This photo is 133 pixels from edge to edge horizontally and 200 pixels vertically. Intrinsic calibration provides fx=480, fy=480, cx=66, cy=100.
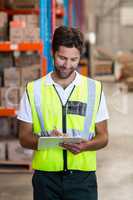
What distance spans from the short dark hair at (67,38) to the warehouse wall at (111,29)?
103 feet

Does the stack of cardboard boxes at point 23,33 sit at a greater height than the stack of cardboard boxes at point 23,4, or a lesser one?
lesser

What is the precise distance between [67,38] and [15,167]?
4063mm

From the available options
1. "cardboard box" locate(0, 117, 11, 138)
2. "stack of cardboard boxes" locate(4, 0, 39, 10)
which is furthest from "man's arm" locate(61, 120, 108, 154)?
"stack of cardboard boxes" locate(4, 0, 39, 10)

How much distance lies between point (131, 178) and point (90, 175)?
3.50 metres

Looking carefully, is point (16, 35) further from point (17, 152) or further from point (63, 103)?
point (63, 103)

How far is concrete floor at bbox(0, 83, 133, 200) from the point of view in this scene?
5.45m

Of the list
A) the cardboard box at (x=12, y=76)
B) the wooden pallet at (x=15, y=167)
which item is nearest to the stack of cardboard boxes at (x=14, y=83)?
the cardboard box at (x=12, y=76)

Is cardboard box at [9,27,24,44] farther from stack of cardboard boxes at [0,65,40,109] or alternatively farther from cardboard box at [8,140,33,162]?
cardboard box at [8,140,33,162]

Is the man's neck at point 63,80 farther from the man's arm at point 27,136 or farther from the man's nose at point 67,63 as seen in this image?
the man's arm at point 27,136

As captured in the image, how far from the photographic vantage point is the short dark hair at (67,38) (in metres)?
2.53

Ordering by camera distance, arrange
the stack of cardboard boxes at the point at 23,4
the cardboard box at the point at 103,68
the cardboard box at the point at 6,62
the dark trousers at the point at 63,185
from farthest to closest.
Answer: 1. the cardboard box at the point at 103,68
2. the stack of cardboard boxes at the point at 23,4
3. the cardboard box at the point at 6,62
4. the dark trousers at the point at 63,185

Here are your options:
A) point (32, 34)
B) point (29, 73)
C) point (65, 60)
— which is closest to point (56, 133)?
point (65, 60)

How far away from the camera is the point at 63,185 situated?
2.60m

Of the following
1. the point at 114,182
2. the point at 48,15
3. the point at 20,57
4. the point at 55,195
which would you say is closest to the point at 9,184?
the point at 114,182
